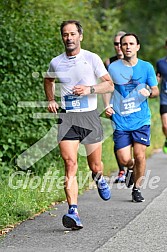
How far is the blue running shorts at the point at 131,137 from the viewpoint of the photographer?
10.2m

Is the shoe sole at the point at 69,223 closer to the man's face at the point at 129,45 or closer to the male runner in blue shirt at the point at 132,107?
the male runner in blue shirt at the point at 132,107

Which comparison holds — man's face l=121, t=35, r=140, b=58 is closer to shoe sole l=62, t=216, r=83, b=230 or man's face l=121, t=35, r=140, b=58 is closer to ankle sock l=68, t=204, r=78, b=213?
ankle sock l=68, t=204, r=78, b=213

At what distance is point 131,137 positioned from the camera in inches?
406

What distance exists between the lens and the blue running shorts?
1018 centimetres

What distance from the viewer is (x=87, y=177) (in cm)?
1216

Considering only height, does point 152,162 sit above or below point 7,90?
below

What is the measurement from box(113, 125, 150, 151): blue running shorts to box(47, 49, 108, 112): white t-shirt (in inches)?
66.5

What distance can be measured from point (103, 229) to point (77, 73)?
1672mm

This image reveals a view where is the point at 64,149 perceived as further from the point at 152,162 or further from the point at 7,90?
the point at 152,162

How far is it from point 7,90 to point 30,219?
3.16 m

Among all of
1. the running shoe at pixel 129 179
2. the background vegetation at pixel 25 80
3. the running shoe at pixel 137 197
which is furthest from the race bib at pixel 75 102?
the running shoe at pixel 129 179

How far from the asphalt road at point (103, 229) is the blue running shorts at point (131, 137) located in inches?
28.4

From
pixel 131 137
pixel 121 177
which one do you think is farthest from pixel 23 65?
pixel 131 137

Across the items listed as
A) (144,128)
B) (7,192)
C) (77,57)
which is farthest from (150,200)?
(77,57)
